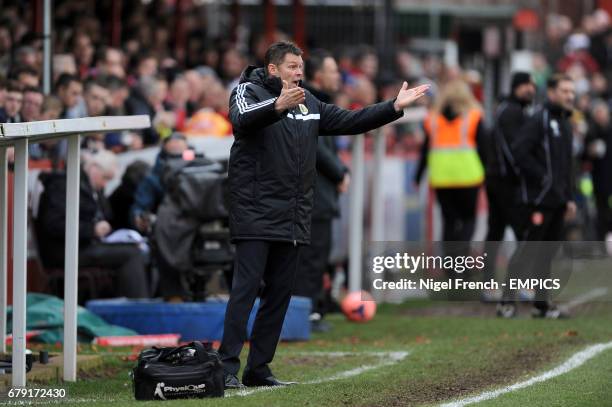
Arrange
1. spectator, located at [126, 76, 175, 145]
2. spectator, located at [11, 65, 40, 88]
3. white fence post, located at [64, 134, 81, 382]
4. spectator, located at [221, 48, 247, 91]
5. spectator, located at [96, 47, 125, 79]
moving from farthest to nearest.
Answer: spectator, located at [221, 48, 247, 91]
spectator, located at [96, 47, 125, 79]
spectator, located at [126, 76, 175, 145]
spectator, located at [11, 65, 40, 88]
white fence post, located at [64, 134, 81, 382]

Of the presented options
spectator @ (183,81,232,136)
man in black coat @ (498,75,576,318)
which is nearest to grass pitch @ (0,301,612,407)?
man in black coat @ (498,75,576,318)

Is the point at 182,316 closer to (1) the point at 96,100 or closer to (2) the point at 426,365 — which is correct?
(2) the point at 426,365

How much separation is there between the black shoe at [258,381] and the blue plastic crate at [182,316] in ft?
9.28

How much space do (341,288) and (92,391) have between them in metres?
8.76

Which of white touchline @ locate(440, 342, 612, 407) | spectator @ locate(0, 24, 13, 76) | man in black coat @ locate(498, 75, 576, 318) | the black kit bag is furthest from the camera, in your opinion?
spectator @ locate(0, 24, 13, 76)

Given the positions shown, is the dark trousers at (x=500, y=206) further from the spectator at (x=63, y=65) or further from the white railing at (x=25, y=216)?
the white railing at (x=25, y=216)

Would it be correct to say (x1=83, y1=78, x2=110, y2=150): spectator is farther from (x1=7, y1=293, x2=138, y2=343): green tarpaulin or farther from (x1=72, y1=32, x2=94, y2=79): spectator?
(x1=7, y1=293, x2=138, y2=343): green tarpaulin

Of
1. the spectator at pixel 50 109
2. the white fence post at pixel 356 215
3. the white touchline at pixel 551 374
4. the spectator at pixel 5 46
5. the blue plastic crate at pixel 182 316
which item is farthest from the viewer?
the white fence post at pixel 356 215

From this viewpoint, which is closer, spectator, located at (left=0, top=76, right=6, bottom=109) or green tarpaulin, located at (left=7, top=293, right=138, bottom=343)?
green tarpaulin, located at (left=7, top=293, right=138, bottom=343)

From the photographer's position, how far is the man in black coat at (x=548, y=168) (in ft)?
51.1

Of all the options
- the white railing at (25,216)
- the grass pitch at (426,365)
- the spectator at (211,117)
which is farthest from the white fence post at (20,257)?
the spectator at (211,117)

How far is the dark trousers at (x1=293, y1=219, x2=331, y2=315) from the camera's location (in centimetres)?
1497

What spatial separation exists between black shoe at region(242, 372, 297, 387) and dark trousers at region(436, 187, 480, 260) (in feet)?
26.0

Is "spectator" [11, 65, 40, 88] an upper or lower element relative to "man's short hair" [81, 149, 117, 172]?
upper
